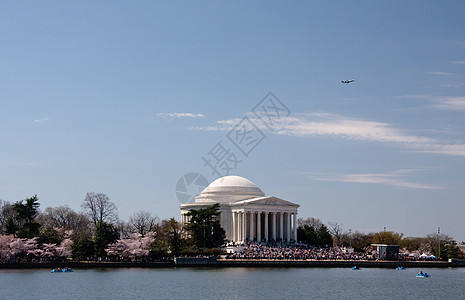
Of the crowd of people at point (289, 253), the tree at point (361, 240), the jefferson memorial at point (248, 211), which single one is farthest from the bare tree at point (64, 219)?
the tree at point (361, 240)

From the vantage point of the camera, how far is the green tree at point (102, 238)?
10631 cm

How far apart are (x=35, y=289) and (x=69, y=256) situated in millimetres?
45002

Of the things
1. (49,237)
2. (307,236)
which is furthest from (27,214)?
(307,236)

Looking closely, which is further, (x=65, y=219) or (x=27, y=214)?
(x=65, y=219)

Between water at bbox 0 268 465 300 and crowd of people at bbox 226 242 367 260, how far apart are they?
11617mm

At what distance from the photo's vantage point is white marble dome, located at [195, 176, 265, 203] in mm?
149125

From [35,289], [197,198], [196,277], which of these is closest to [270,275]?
[196,277]

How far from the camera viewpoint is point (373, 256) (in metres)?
117

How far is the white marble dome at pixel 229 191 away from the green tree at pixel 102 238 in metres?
41.6

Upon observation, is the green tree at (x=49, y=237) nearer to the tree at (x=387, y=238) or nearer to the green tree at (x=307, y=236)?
the green tree at (x=307, y=236)

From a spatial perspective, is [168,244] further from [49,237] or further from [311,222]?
[311,222]

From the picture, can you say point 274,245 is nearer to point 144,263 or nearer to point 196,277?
point 144,263

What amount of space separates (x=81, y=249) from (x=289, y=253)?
32.1 m

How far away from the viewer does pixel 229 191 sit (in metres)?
150
